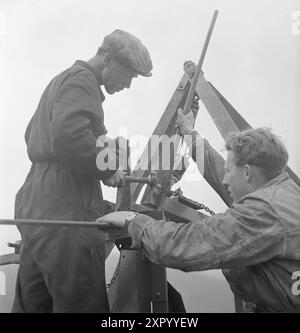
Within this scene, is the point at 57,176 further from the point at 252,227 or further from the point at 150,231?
the point at 252,227

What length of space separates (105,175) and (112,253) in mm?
497

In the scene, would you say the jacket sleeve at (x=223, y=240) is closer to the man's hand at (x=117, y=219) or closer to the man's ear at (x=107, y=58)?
the man's hand at (x=117, y=219)

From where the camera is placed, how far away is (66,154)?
151 centimetres

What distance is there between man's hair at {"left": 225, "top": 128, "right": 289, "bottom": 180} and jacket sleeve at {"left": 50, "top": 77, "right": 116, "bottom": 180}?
369 mm

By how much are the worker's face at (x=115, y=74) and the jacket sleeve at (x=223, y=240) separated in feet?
1.89

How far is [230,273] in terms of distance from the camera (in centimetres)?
146

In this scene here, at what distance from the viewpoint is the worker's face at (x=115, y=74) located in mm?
1704

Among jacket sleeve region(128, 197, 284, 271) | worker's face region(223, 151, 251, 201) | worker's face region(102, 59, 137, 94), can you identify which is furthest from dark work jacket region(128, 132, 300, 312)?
worker's face region(102, 59, 137, 94)

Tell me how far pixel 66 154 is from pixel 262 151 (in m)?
0.53
